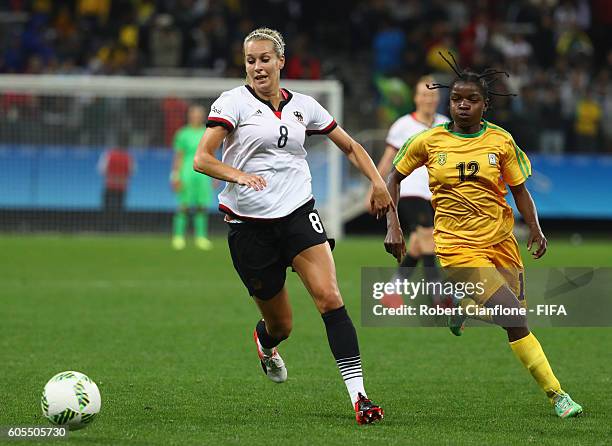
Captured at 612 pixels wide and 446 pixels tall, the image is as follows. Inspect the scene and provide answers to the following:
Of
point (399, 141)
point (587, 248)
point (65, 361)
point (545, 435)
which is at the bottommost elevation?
point (587, 248)

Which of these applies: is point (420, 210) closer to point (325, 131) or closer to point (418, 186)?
point (418, 186)

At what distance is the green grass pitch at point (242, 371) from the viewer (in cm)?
662

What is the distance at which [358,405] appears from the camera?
6.76m

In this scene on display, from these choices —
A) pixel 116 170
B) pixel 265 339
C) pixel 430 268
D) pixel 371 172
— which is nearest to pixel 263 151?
pixel 371 172

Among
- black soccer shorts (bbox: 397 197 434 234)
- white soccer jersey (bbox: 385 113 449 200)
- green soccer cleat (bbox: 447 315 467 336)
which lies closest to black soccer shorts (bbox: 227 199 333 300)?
green soccer cleat (bbox: 447 315 467 336)

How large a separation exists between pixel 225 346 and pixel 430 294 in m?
1.90

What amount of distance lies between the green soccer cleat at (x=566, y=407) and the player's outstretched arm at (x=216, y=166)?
7.37 feet

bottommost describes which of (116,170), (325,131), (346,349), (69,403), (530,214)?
(116,170)

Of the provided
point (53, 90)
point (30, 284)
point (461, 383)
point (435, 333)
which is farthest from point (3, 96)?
point (461, 383)

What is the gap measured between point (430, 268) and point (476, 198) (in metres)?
4.19

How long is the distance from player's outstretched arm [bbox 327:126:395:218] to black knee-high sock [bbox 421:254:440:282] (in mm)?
3648

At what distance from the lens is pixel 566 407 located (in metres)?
7.04

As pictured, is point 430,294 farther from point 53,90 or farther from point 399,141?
point 53,90

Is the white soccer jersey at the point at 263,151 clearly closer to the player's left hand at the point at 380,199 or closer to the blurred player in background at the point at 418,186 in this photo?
the player's left hand at the point at 380,199
